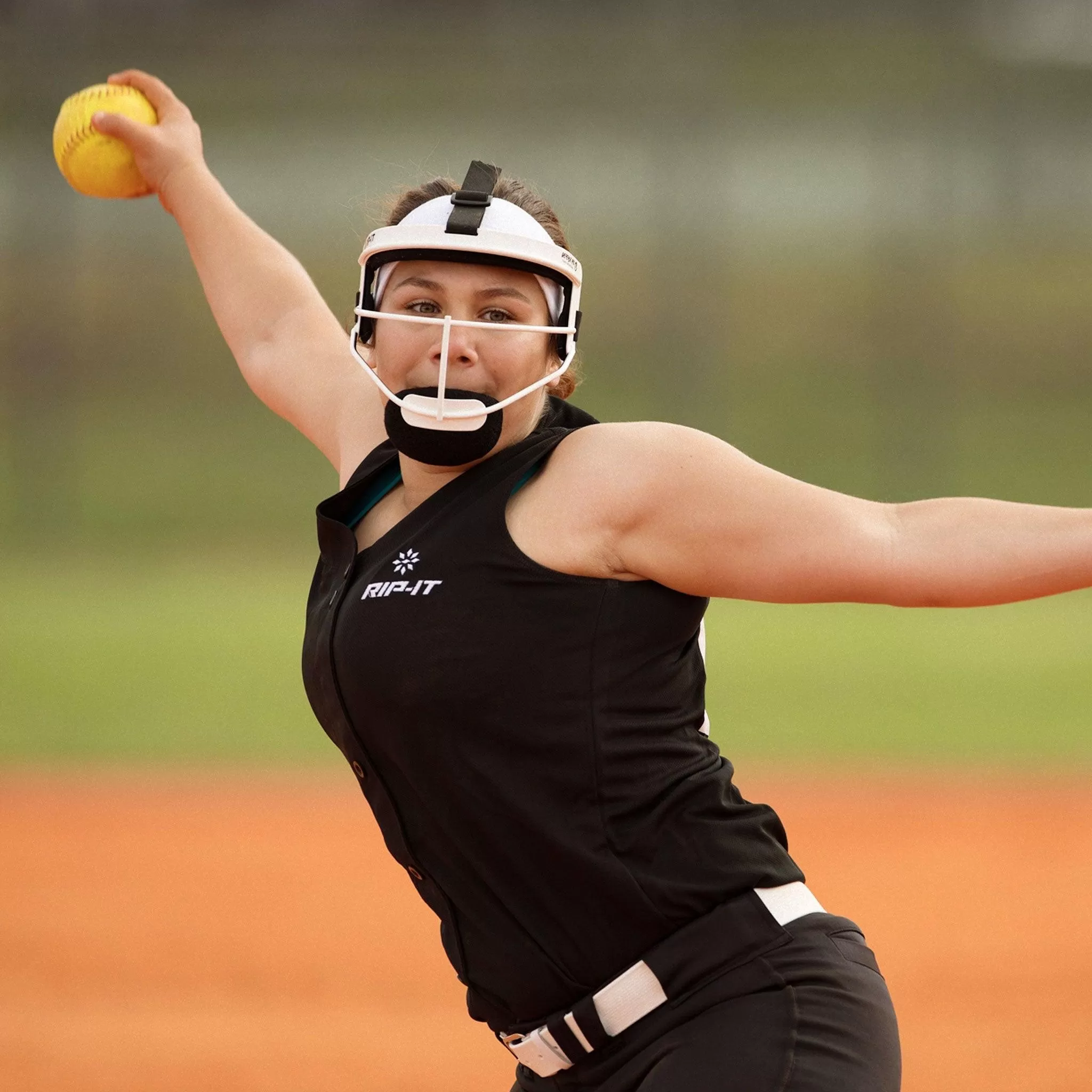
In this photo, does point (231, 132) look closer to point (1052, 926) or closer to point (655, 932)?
point (1052, 926)

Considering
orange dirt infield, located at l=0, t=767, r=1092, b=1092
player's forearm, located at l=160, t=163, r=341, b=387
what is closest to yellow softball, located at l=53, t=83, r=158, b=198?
player's forearm, located at l=160, t=163, r=341, b=387

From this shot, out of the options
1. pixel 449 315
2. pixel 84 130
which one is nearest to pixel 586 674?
pixel 449 315

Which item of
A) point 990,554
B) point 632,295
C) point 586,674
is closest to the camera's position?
point 990,554

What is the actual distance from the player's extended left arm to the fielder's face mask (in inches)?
11.3

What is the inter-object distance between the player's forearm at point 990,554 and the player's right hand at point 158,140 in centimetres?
209

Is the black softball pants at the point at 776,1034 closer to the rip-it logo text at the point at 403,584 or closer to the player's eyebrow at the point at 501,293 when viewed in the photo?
the rip-it logo text at the point at 403,584

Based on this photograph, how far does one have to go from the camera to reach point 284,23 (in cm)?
2559

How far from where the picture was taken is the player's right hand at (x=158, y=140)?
3516 mm

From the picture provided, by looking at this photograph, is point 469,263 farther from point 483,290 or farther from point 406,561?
point 406,561

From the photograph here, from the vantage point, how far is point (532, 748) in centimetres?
218

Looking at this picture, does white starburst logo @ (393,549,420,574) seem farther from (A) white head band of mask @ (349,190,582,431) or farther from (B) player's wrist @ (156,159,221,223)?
(B) player's wrist @ (156,159,221,223)

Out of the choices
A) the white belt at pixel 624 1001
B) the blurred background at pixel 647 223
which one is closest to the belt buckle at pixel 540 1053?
the white belt at pixel 624 1001

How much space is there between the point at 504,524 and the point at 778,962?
0.77 m

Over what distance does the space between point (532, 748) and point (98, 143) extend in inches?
83.4
